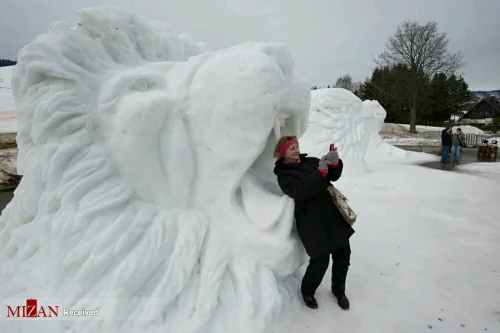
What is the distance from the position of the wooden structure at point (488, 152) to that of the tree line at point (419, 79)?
11300 millimetres

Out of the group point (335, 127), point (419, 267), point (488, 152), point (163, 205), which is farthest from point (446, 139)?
point (163, 205)

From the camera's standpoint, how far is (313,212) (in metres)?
2.11

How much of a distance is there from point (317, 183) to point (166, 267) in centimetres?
107

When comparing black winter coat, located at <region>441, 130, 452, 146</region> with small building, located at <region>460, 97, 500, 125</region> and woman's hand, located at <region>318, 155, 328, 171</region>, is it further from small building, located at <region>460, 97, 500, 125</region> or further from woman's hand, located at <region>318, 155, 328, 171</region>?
small building, located at <region>460, 97, 500, 125</region>

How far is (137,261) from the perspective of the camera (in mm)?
1963

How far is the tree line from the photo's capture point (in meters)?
22.4

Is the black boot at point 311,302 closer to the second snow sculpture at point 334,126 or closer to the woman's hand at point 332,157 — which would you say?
the woman's hand at point 332,157

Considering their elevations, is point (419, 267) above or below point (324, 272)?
below

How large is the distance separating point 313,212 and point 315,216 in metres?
0.03

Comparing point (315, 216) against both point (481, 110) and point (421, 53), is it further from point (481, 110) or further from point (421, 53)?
point (481, 110)

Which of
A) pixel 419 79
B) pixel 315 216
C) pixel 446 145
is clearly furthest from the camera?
pixel 419 79

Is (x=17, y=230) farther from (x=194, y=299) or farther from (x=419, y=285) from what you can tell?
(x=419, y=285)

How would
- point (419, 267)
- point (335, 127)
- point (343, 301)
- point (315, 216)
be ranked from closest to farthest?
1. point (315, 216)
2. point (343, 301)
3. point (419, 267)
4. point (335, 127)

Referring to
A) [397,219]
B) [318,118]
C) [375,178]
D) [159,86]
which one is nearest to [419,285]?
[397,219]
